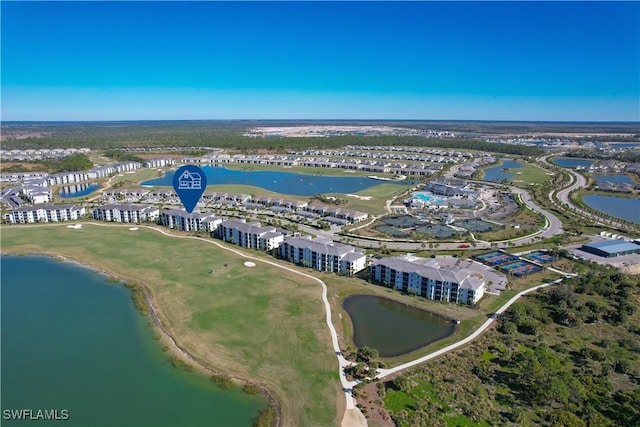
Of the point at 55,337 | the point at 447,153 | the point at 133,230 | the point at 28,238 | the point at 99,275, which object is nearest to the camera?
the point at 55,337

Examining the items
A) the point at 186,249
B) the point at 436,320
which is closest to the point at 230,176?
the point at 186,249

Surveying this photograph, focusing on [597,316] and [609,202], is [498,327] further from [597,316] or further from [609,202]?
[609,202]

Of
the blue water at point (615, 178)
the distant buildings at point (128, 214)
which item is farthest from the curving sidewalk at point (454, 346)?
the blue water at point (615, 178)

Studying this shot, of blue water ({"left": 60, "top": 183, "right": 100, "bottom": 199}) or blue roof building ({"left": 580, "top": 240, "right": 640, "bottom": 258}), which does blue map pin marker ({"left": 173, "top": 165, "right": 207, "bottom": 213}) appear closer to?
blue roof building ({"left": 580, "top": 240, "right": 640, "bottom": 258})

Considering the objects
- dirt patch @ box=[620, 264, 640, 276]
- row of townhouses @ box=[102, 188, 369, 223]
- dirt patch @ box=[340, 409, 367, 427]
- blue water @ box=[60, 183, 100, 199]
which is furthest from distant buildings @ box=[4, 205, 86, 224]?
dirt patch @ box=[620, 264, 640, 276]

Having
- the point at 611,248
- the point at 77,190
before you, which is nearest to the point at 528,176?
the point at 611,248

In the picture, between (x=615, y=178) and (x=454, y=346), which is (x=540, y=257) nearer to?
(x=454, y=346)

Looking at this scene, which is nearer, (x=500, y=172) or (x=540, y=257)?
(x=540, y=257)

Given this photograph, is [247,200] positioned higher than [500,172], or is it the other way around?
[500,172]
